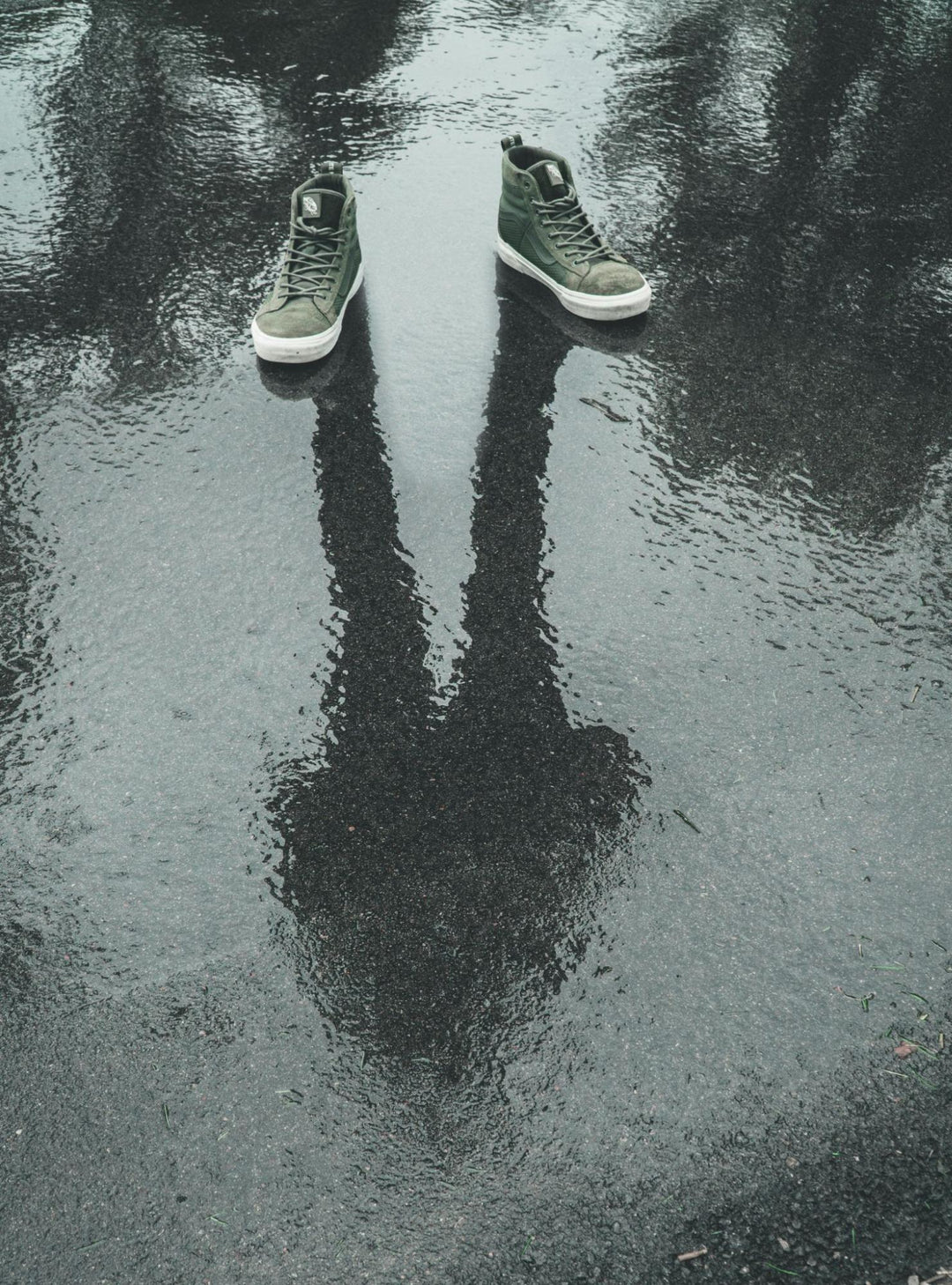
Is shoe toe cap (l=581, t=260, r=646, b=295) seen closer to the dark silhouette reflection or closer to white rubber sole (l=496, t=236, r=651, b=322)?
white rubber sole (l=496, t=236, r=651, b=322)

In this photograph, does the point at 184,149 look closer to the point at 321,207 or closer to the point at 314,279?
the point at 321,207

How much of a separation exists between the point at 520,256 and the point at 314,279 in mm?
708

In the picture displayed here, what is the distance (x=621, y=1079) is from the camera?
1537 millimetres

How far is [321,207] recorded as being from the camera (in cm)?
288

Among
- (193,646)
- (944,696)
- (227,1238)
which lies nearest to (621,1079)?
(227,1238)

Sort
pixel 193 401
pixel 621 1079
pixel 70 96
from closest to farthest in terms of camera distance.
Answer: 1. pixel 621 1079
2. pixel 193 401
3. pixel 70 96

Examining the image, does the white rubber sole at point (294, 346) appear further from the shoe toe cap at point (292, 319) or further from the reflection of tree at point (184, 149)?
the reflection of tree at point (184, 149)

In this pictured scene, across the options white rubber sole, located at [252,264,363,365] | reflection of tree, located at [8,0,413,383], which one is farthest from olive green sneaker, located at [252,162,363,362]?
reflection of tree, located at [8,0,413,383]

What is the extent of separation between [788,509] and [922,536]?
0.33m

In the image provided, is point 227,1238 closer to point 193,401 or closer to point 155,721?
point 155,721

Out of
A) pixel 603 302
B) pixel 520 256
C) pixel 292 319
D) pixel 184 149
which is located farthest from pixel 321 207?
pixel 184 149

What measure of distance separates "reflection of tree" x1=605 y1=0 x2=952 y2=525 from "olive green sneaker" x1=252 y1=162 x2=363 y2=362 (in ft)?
3.26

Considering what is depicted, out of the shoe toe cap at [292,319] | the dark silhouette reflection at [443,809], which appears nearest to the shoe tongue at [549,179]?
the shoe toe cap at [292,319]

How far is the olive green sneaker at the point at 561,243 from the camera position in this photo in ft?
9.34
